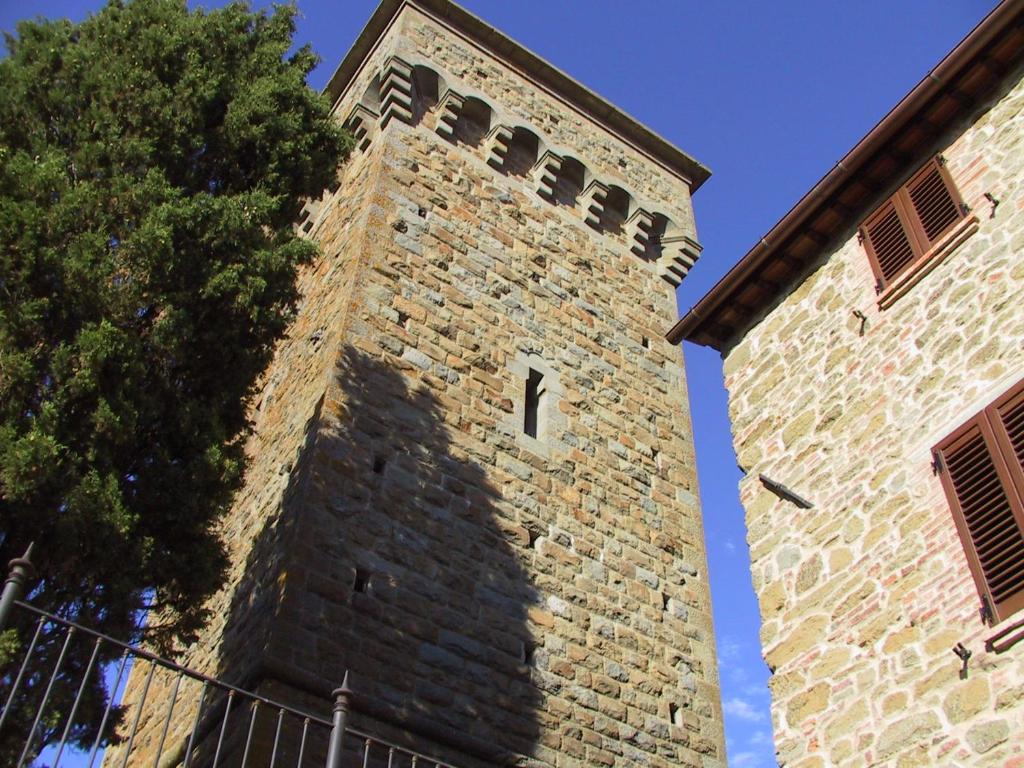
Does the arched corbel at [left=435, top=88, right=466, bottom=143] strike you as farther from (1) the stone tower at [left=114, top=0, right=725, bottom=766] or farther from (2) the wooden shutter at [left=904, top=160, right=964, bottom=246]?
(2) the wooden shutter at [left=904, top=160, right=964, bottom=246]

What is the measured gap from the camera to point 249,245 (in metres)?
7.68

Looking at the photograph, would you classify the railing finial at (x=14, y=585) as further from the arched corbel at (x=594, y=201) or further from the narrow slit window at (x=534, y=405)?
the arched corbel at (x=594, y=201)

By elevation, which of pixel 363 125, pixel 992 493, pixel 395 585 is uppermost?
pixel 363 125

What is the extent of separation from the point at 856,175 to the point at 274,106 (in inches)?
169

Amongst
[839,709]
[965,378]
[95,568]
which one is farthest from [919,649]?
[95,568]

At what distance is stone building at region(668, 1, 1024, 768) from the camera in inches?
225

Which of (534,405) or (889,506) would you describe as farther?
(534,405)

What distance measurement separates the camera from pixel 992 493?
5.93 m

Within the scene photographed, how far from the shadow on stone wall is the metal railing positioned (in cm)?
30

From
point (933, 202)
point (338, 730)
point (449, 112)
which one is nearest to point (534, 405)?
point (449, 112)

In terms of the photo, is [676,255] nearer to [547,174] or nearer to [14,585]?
[547,174]

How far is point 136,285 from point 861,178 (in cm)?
494

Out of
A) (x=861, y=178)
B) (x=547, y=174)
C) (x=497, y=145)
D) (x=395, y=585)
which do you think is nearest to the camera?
(x=861, y=178)

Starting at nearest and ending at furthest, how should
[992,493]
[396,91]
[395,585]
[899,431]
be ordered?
[992,493], [899,431], [395,585], [396,91]
